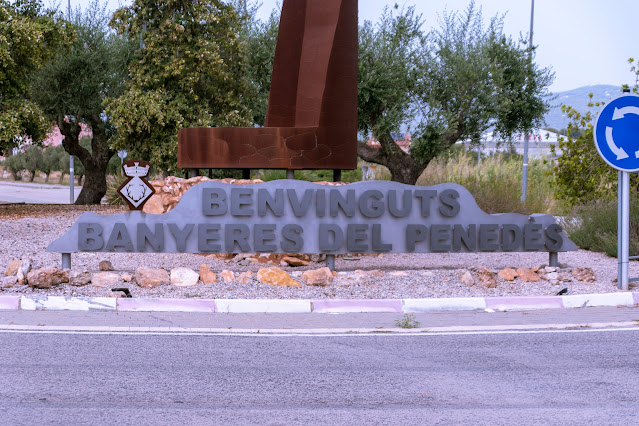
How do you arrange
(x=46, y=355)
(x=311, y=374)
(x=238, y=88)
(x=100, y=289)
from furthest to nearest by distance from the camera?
1. (x=238, y=88)
2. (x=100, y=289)
3. (x=46, y=355)
4. (x=311, y=374)

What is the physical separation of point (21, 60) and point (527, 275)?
18.0m

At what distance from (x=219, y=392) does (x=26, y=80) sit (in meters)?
21.6

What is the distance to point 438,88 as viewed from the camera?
26.0 m

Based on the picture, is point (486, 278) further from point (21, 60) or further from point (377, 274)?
point (21, 60)

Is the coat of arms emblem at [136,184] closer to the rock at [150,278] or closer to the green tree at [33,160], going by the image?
the rock at [150,278]

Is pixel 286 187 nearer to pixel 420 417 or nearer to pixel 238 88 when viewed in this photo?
pixel 420 417

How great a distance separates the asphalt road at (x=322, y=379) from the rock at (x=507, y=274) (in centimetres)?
302

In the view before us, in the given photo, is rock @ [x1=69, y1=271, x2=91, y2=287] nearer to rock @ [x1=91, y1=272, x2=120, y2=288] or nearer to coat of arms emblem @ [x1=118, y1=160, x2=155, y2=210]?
rock @ [x1=91, y1=272, x2=120, y2=288]

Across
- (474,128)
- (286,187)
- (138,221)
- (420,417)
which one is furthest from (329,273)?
(474,128)

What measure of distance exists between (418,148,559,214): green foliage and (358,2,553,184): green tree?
0.92 m

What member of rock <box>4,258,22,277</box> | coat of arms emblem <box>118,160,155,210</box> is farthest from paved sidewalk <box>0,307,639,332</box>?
coat of arms emblem <box>118,160,155,210</box>

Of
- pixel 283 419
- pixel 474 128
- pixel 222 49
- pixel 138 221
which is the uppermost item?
pixel 222 49

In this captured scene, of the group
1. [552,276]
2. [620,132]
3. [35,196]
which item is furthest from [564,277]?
[35,196]

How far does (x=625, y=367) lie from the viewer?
6.65 metres
